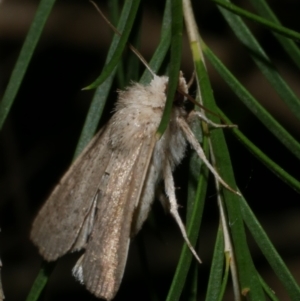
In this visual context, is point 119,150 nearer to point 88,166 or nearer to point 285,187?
point 88,166

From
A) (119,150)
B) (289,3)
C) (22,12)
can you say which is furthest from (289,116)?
(119,150)

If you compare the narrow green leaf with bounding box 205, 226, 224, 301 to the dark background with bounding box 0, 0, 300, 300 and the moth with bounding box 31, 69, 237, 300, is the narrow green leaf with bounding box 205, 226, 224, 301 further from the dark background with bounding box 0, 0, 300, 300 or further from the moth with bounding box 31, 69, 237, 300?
the dark background with bounding box 0, 0, 300, 300

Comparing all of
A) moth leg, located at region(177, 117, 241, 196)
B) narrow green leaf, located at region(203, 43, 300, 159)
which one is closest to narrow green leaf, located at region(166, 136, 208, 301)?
moth leg, located at region(177, 117, 241, 196)

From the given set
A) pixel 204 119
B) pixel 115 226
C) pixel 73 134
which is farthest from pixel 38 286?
pixel 73 134

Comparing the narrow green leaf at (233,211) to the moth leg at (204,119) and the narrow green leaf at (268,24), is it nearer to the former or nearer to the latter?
the moth leg at (204,119)

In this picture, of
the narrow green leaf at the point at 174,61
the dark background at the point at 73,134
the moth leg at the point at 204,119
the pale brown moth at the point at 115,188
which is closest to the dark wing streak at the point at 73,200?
the pale brown moth at the point at 115,188
